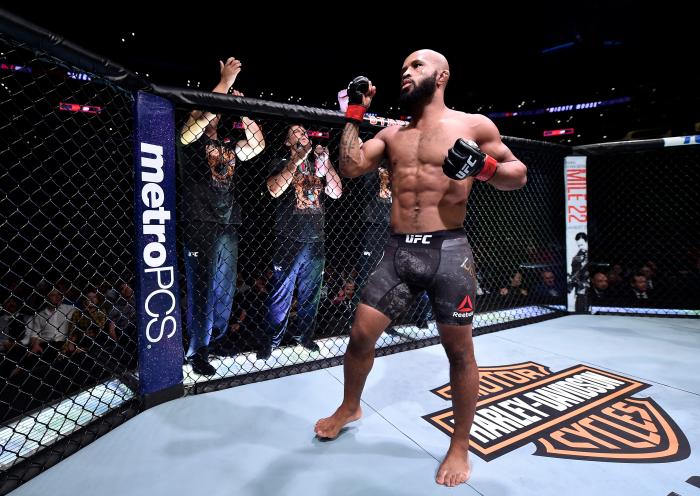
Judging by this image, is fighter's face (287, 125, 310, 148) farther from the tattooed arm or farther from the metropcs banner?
the tattooed arm

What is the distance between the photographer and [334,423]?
1385 millimetres

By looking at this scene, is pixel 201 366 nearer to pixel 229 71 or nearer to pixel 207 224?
pixel 207 224

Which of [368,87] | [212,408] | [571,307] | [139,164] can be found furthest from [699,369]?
[139,164]

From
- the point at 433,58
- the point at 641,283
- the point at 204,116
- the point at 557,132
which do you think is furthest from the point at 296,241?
the point at 557,132

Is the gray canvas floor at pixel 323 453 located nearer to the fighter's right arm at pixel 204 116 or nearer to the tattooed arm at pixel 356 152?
the tattooed arm at pixel 356 152

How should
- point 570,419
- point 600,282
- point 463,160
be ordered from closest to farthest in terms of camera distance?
point 463,160 < point 570,419 < point 600,282

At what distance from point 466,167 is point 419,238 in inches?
11.5

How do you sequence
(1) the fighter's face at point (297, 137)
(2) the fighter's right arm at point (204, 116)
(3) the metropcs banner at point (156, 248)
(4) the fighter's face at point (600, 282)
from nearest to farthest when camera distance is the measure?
1. (3) the metropcs banner at point (156, 248)
2. (2) the fighter's right arm at point (204, 116)
3. (1) the fighter's face at point (297, 137)
4. (4) the fighter's face at point (600, 282)

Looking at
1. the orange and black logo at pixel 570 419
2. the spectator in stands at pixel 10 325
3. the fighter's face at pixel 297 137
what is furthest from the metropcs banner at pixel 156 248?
the spectator in stands at pixel 10 325

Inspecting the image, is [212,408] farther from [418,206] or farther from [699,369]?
[699,369]

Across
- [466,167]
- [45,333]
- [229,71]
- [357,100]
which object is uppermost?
[229,71]

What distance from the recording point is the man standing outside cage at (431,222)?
3.94 feet

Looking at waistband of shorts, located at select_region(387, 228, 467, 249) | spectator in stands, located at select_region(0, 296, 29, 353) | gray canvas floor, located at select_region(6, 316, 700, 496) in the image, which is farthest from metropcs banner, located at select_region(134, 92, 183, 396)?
spectator in stands, located at select_region(0, 296, 29, 353)

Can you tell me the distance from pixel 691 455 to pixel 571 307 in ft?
6.94
